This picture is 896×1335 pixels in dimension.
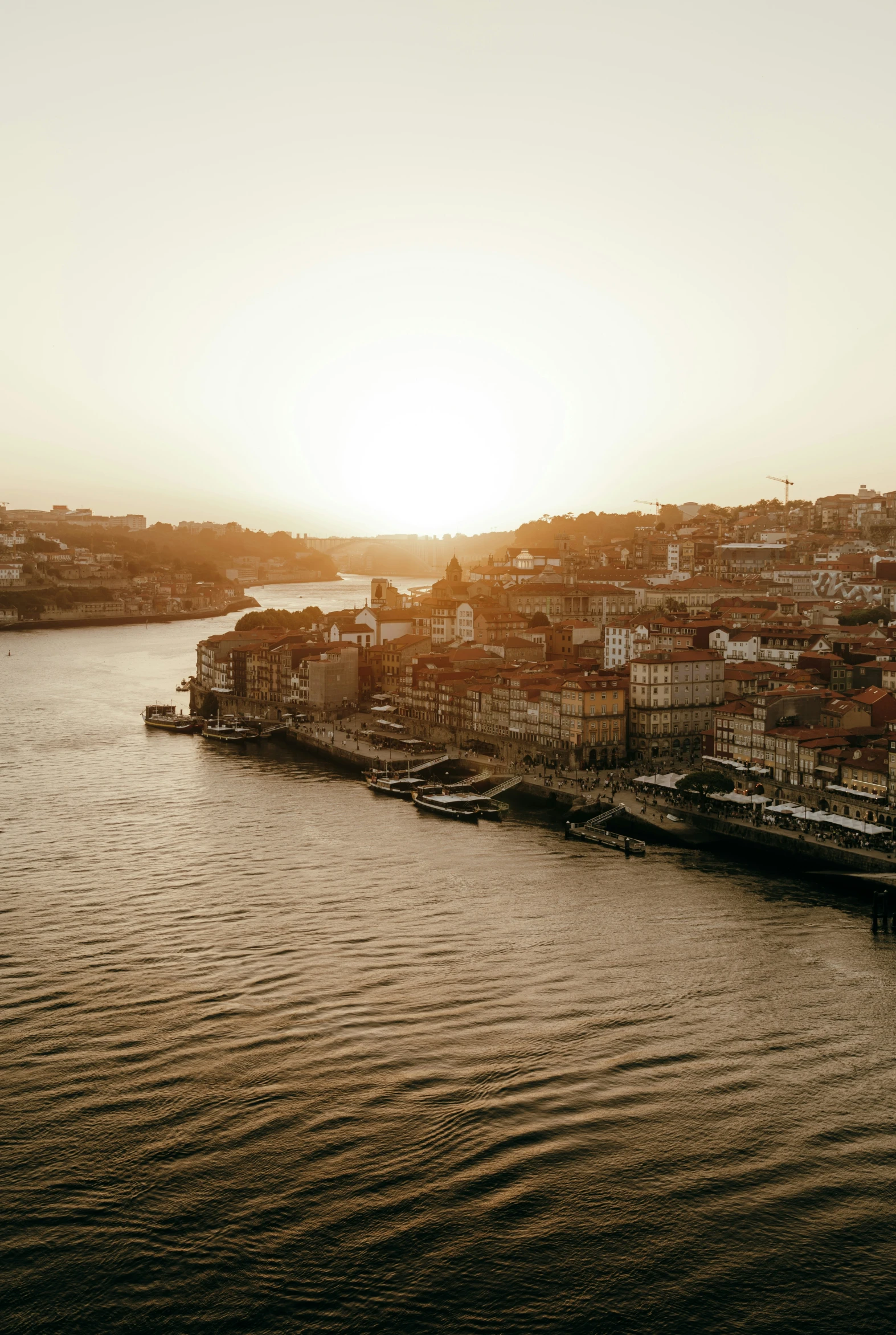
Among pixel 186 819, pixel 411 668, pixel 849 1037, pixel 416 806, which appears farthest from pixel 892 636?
pixel 849 1037

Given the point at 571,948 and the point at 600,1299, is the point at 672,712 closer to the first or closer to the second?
the point at 571,948

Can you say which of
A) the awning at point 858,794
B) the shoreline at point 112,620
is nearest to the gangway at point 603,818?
the awning at point 858,794

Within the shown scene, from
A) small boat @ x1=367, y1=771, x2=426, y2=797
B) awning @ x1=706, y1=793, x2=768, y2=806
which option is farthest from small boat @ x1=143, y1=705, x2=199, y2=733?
awning @ x1=706, y1=793, x2=768, y2=806

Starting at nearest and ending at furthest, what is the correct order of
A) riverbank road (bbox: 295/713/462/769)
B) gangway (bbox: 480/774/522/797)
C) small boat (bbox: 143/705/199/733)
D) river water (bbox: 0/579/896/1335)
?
river water (bbox: 0/579/896/1335), gangway (bbox: 480/774/522/797), riverbank road (bbox: 295/713/462/769), small boat (bbox: 143/705/199/733)

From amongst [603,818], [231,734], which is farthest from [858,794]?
[231,734]

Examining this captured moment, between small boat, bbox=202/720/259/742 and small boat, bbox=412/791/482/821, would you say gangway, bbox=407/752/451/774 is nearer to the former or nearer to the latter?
small boat, bbox=412/791/482/821

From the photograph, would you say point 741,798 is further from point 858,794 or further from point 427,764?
point 427,764

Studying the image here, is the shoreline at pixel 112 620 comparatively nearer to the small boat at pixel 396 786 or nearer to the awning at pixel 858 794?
the small boat at pixel 396 786
